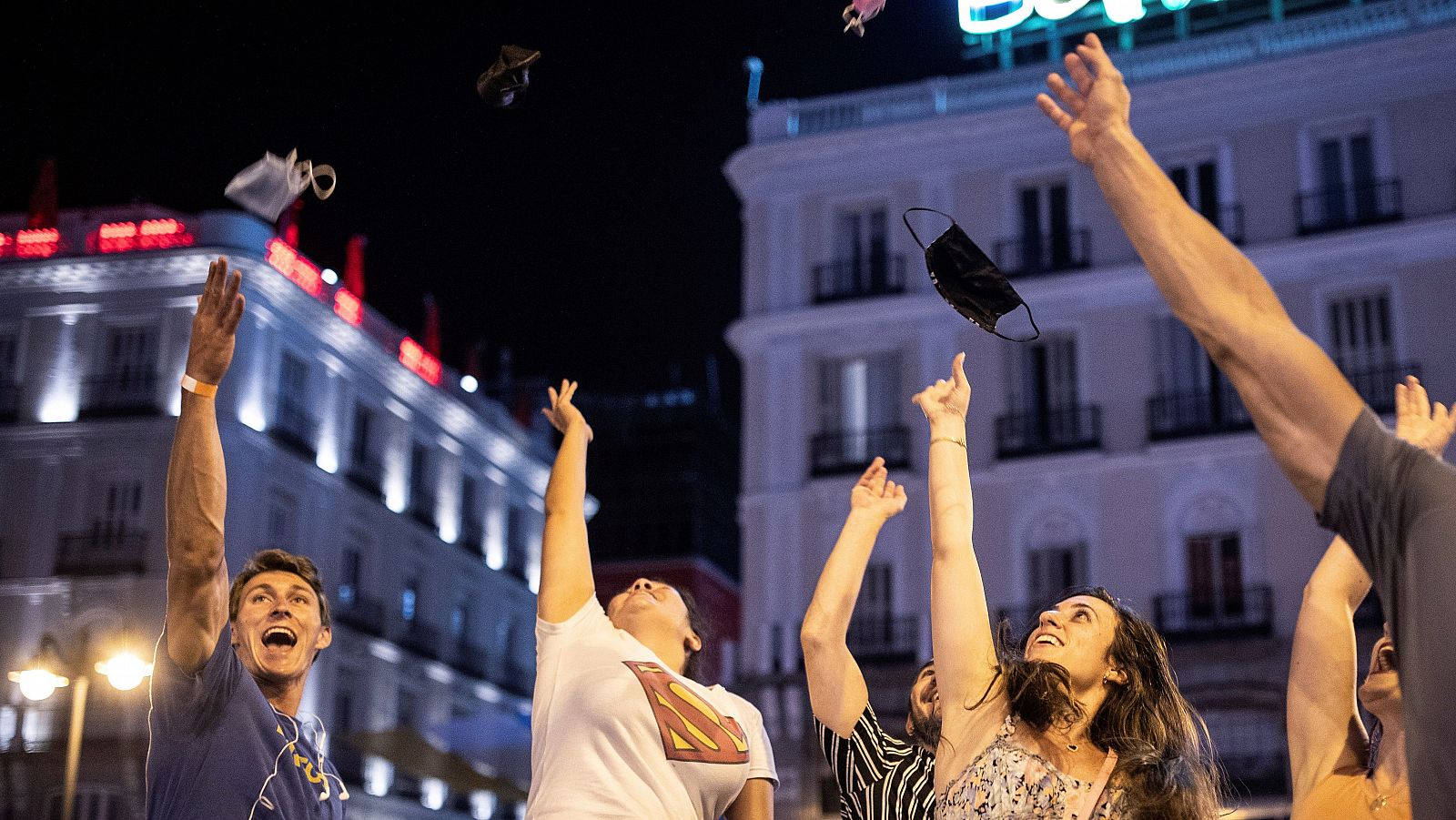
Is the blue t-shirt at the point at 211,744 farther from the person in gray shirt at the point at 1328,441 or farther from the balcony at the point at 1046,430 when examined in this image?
the balcony at the point at 1046,430

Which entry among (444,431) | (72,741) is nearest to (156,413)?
(444,431)

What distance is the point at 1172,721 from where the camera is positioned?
132 inches

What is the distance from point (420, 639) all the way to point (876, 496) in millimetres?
29559

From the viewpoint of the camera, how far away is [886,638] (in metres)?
22.4

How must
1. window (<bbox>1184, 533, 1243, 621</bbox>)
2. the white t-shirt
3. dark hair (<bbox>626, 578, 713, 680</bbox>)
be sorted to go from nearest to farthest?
the white t-shirt, dark hair (<bbox>626, 578, 713, 680</bbox>), window (<bbox>1184, 533, 1243, 621</bbox>)

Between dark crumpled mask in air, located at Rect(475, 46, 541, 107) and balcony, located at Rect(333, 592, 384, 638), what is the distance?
2569 cm

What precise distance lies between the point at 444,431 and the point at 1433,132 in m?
21.6

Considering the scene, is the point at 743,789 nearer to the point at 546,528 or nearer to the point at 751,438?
the point at 546,528

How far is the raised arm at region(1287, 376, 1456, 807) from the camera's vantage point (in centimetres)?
324

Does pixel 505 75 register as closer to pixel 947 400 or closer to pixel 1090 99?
pixel 947 400

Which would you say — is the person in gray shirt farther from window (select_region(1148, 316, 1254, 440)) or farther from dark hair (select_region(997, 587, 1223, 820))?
window (select_region(1148, 316, 1254, 440))

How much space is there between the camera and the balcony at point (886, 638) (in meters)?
22.0

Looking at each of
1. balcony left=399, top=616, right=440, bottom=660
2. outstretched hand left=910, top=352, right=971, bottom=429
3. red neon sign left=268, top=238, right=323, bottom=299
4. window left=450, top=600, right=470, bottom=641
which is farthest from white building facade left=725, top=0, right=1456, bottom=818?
outstretched hand left=910, top=352, right=971, bottom=429

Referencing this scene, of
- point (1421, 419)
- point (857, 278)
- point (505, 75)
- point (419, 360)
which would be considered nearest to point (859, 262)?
point (857, 278)
